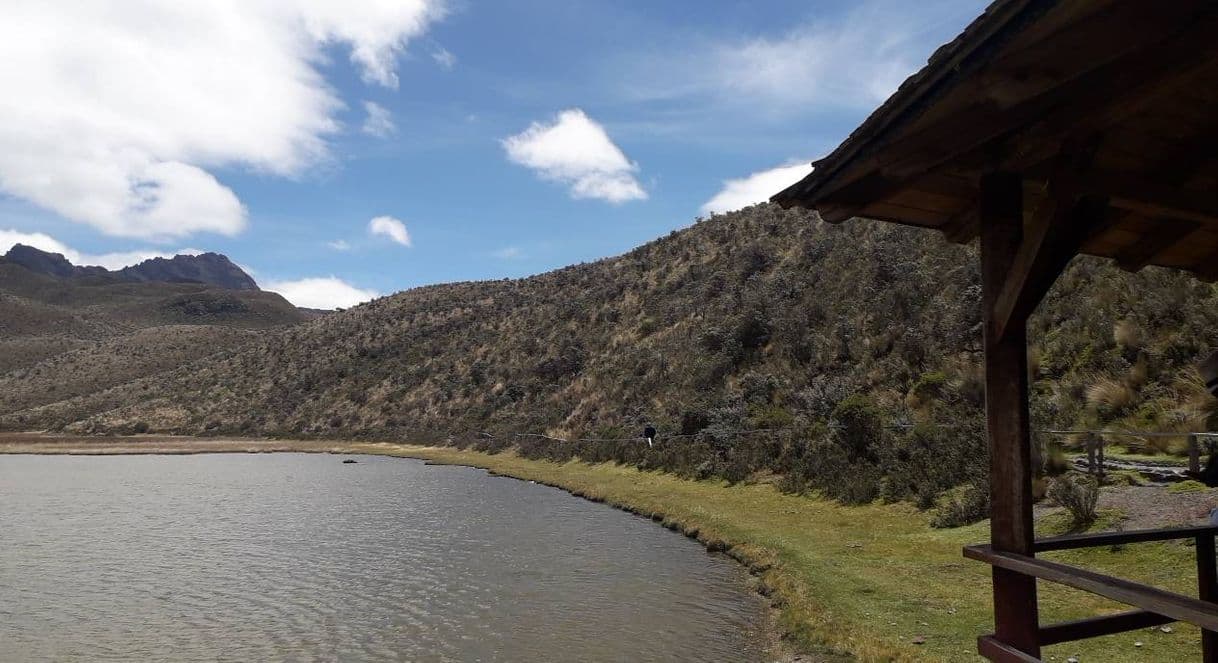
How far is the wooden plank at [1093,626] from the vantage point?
19.3 feet

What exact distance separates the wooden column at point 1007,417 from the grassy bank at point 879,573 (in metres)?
5.27

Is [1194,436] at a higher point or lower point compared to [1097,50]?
lower

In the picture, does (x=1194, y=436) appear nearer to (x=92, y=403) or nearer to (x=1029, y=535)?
(x=1029, y=535)

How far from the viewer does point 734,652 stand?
11625 millimetres

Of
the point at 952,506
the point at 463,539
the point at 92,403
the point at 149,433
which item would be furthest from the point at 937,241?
the point at 92,403

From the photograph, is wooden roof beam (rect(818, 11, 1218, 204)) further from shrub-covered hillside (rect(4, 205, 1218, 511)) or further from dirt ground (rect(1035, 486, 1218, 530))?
shrub-covered hillside (rect(4, 205, 1218, 511))

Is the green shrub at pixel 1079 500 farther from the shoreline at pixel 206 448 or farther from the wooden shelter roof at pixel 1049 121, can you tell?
the shoreline at pixel 206 448

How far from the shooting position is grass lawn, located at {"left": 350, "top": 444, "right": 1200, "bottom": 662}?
10.1m

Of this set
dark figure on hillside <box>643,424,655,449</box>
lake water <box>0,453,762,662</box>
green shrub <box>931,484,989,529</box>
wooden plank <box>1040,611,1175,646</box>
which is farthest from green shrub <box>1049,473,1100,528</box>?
dark figure on hillside <box>643,424,655,449</box>

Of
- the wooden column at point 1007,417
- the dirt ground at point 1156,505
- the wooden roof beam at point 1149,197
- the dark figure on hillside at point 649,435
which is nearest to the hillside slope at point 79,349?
the dark figure on hillside at point 649,435

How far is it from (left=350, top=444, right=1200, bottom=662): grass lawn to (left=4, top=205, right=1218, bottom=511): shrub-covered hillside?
2.32 metres

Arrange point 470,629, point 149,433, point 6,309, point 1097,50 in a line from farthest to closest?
point 6,309 → point 149,433 → point 470,629 → point 1097,50

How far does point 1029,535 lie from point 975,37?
3247 mm

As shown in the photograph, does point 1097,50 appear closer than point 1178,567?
Yes
